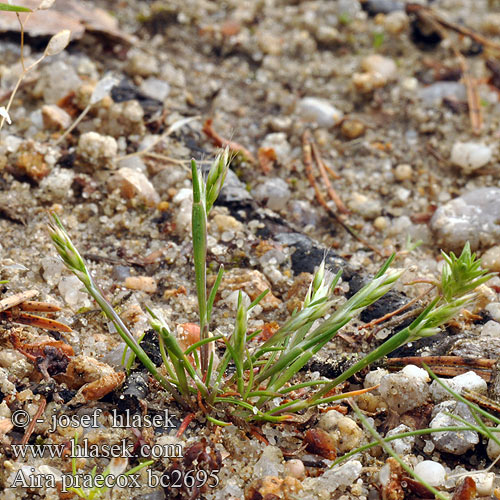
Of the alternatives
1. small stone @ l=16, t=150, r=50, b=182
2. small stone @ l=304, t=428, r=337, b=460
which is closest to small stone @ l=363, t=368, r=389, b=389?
small stone @ l=304, t=428, r=337, b=460

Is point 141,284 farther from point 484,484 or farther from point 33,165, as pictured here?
point 484,484

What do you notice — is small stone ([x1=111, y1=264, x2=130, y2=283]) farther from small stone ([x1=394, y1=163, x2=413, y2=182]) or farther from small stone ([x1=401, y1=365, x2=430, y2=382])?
small stone ([x1=394, y1=163, x2=413, y2=182])

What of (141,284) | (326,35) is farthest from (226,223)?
(326,35)

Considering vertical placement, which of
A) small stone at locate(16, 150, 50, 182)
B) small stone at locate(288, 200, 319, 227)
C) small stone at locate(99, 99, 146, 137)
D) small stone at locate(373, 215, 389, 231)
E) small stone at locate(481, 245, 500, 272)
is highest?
small stone at locate(99, 99, 146, 137)

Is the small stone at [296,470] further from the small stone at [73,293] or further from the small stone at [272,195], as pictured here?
the small stone at [272,195]

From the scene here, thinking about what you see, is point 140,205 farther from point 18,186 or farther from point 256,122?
point 256,122

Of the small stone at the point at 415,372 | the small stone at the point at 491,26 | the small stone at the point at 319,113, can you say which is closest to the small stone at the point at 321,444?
the small stone at the point at 415,372
